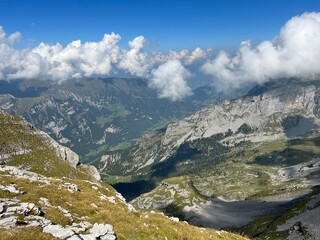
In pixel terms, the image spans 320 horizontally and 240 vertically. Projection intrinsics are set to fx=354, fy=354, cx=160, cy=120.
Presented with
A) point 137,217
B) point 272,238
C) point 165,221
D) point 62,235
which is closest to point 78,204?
point 137,217

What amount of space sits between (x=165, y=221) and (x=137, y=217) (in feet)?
12.5

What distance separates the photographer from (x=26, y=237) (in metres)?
30.3

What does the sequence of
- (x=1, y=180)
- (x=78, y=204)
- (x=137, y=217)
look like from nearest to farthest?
(x=137, y=217), (x=78, y=204), (x=1, y=180)

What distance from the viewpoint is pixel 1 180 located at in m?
58.0

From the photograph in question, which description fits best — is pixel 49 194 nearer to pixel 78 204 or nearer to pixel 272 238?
pixel 78 204

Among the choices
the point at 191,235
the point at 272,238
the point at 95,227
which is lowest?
the point at 272,238

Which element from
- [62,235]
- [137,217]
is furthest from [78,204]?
[62,235]

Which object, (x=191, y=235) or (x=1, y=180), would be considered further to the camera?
(x=1, y=180)

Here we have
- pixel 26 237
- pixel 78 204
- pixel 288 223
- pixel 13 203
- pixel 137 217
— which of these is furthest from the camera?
pixel 288 223

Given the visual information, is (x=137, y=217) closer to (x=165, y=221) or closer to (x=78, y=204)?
(x=165, y=221)

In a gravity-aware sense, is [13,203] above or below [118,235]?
above

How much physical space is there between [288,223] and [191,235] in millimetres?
174669

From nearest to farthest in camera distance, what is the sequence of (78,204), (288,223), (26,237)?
(26,237), (78,204), (288,223)

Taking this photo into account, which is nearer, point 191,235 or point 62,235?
point 62,235
